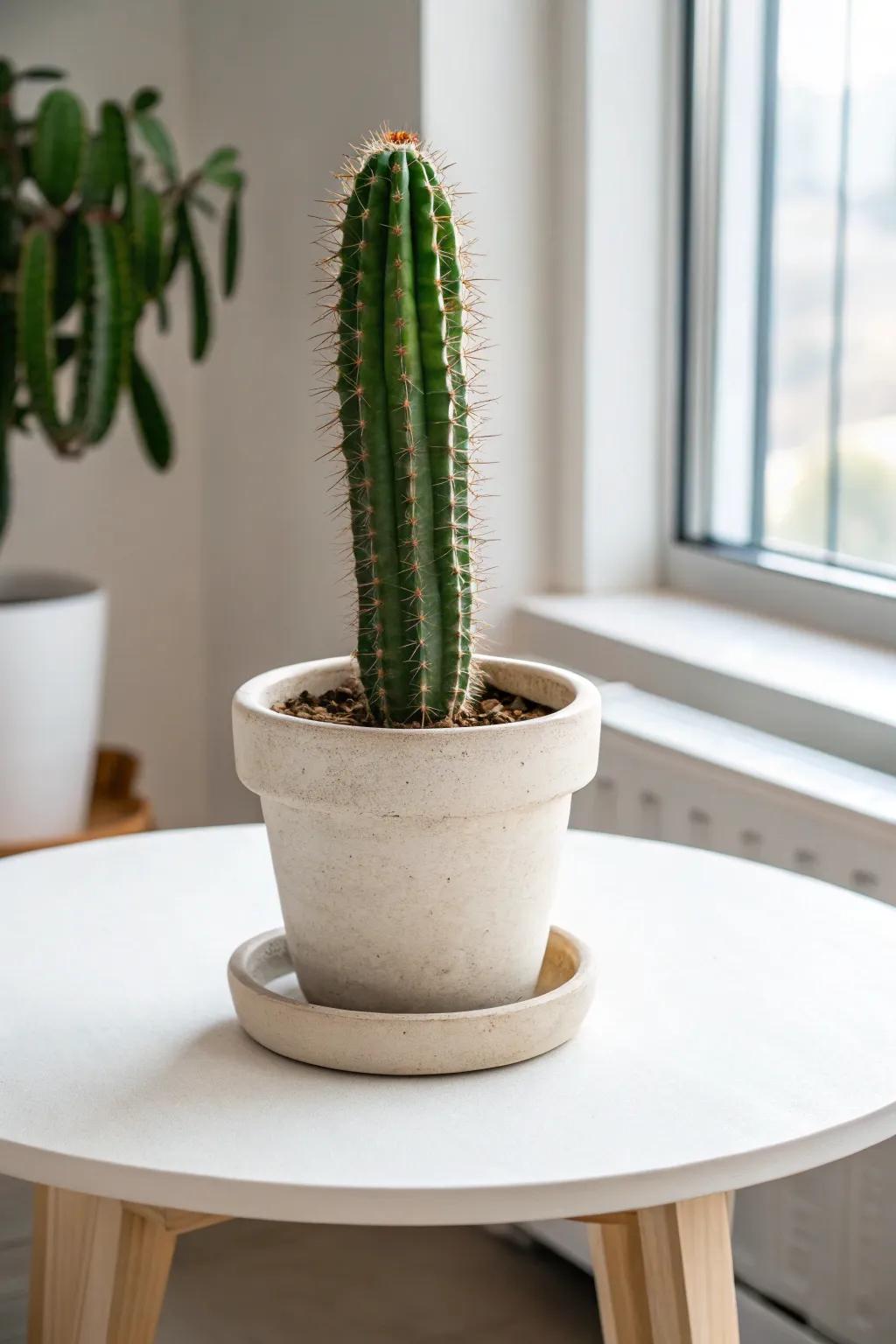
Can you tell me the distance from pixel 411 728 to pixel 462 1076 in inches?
7.0

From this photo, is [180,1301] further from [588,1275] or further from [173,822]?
[173,822]

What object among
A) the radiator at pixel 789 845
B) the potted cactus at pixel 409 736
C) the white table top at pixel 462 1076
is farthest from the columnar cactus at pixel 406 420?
the radiator at pixel 789 845

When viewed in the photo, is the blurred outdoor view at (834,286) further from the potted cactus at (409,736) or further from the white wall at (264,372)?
the potted cactus at (409,736)

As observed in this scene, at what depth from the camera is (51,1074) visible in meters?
0.77

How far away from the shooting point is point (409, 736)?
762 mm

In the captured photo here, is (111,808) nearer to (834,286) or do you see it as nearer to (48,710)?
(48,710)

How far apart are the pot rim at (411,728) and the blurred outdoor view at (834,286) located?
79 cm

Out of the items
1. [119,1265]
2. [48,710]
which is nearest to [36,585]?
[48,710]

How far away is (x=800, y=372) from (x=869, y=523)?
199mm

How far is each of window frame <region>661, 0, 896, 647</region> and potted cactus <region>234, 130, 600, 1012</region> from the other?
0.87m

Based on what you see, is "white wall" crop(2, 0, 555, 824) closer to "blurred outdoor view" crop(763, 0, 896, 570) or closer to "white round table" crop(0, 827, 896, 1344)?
"blurred outdoor view" crop(763, 0, 896, 570)

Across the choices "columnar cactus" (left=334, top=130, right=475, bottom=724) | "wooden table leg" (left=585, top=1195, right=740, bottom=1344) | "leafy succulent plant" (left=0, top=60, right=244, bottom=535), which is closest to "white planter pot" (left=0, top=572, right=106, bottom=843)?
"leafy succulent plant" (left=0, top=60, right=244, bottom=535)

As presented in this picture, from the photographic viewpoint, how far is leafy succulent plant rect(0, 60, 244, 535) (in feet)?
5.60

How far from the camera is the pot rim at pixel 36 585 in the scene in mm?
1943
